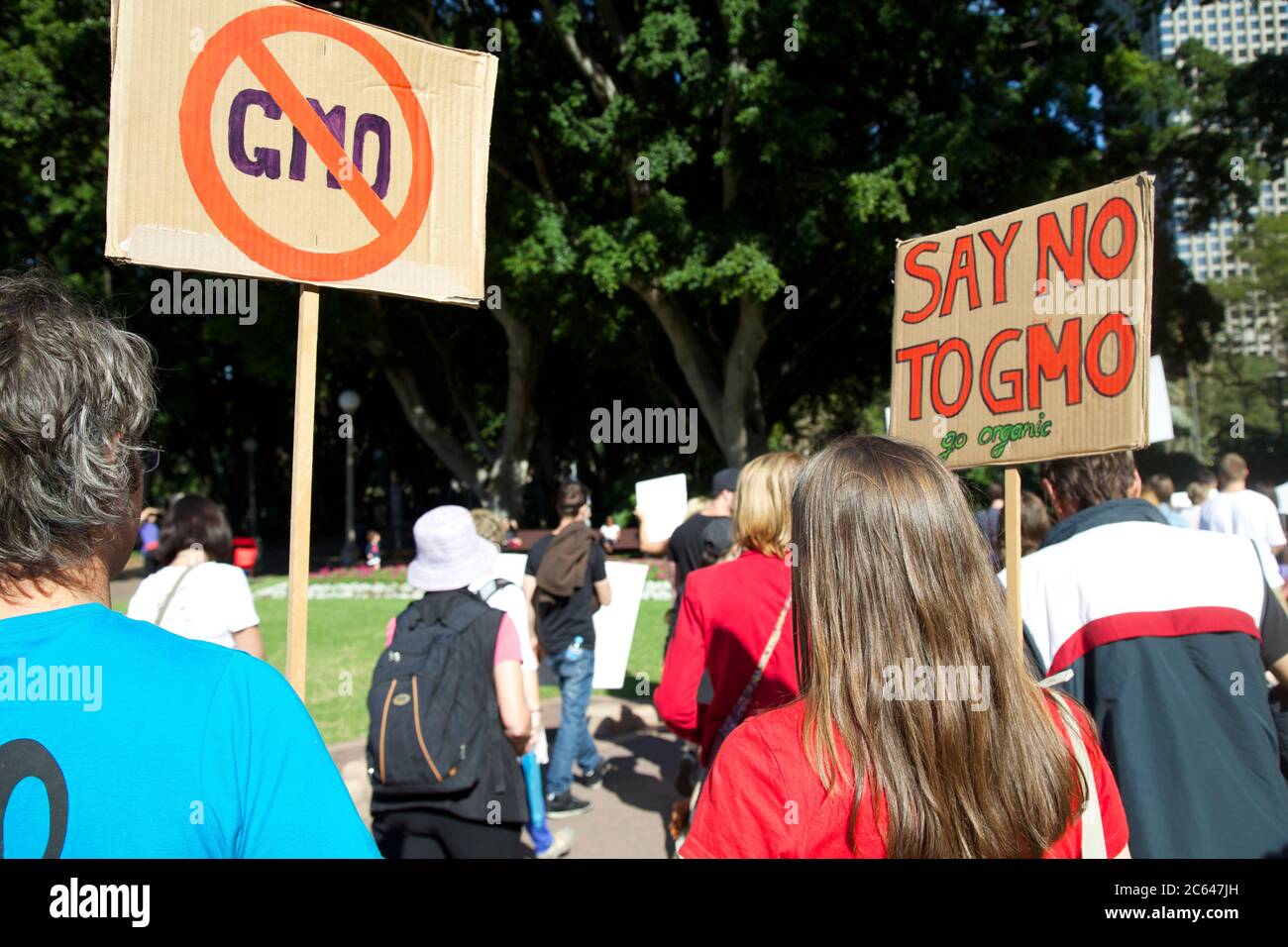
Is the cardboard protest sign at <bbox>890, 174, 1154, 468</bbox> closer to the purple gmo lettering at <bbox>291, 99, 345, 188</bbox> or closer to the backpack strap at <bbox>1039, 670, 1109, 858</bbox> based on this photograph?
the backpack strap at <bbox>1039, 670, 1109, 858</bbox>

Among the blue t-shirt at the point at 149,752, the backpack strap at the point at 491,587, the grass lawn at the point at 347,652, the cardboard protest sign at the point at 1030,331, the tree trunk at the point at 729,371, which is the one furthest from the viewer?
the tree trunk at the point at 729,371

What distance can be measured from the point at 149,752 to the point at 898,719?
3.28ft

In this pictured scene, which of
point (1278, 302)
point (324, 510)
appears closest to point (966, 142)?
point (1278, 302)

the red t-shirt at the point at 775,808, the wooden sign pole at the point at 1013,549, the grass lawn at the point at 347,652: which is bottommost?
the grass lawn at the point at 347,652

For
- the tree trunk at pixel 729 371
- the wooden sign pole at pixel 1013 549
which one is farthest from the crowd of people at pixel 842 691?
the tree trunk at pixel 729 371

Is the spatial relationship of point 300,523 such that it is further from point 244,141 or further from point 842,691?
point 842,691

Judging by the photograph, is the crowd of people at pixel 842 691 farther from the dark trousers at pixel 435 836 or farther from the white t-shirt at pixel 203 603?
the white t-shirt at pixel 203 603

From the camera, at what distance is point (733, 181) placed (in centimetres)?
1691

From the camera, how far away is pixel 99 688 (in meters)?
1.28

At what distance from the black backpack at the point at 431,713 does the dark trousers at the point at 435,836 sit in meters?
0.09

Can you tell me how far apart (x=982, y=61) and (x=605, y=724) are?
42.9ft

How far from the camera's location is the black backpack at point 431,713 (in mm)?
3160

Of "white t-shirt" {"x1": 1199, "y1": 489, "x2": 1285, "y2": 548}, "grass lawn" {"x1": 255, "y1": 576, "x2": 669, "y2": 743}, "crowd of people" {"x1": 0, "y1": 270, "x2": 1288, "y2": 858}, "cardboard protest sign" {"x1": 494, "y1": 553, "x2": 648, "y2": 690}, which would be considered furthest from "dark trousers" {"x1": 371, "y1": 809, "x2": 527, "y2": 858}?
"white t-shirt" {"x1": 1199, "y1": 489, "x2": 1285, "y2": 548}
